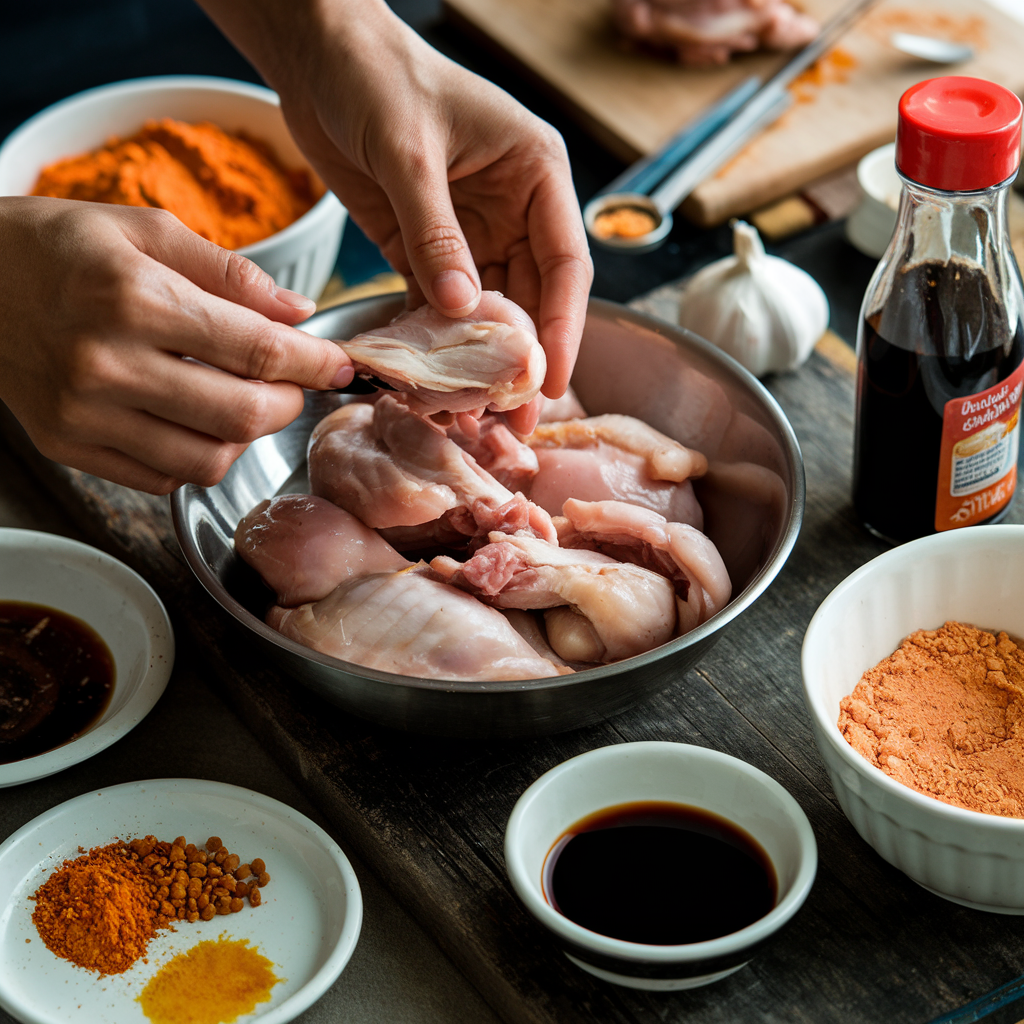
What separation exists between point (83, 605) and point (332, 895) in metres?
0.73

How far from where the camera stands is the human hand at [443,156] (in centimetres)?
170

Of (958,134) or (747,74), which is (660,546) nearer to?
(958,134)

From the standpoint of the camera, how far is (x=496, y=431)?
185 centimetres

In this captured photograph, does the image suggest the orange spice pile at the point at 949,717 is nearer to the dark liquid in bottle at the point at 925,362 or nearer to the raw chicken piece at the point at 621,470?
the dark liquid in bottle at the point at 925,362

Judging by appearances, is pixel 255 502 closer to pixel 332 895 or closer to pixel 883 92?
pixel 332 895

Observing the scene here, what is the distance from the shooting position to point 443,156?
182 cm

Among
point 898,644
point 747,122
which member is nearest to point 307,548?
point 898,644

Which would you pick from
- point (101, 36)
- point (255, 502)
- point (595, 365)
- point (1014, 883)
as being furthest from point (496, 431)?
point (101, 36)

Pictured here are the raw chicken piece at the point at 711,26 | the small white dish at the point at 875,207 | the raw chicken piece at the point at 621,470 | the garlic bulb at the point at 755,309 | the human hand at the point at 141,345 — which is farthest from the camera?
the raw chicken piece at the point at 711,26

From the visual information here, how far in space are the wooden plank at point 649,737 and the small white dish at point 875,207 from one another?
0.66 m

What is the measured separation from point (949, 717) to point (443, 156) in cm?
115

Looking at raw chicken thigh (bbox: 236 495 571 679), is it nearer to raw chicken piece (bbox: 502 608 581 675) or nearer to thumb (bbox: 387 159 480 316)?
raw chicken piece (bbox: 502 608 581 675)

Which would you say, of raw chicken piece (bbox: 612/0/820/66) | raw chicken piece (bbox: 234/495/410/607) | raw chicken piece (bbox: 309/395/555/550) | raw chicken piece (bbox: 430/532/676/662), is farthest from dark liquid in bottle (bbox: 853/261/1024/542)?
raw chicken piece (bbox: 612/0/820/66)

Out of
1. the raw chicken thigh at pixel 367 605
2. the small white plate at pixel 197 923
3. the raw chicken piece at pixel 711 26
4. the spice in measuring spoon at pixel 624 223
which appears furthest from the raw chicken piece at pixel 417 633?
the raw chicken piece at pixel 711 26
